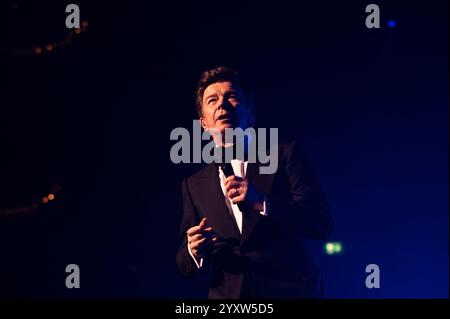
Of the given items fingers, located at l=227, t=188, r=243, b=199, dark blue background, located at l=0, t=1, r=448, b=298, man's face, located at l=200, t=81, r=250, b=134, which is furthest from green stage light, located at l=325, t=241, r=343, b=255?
fingers, located at l=227, t=188, r=243, b=199

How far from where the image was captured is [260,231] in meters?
2.11

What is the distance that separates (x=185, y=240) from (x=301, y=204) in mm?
520

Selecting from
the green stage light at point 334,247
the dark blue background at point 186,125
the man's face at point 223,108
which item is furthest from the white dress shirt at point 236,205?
the green stage light at point 334,247

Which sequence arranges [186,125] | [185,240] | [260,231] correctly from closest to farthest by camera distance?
1. [260,231]
2. [185,240]
3. [186,125]

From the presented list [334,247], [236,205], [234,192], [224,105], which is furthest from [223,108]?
[334,247]

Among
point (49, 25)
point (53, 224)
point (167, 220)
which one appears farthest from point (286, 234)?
point (49, 25)

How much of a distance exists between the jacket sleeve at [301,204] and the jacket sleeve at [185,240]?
40 cm

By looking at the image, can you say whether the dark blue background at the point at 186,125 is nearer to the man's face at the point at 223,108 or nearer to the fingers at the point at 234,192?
the man's face at the point at 223,108

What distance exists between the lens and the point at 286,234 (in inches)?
83.6

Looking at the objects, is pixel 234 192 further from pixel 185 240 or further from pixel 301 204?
pixel 185 240

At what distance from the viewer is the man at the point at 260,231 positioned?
6.69 feet

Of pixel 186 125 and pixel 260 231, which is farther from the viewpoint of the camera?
pixel 186 125

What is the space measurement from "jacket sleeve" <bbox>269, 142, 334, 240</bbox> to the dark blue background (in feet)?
4.05

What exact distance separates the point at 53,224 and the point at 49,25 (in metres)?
1.19
